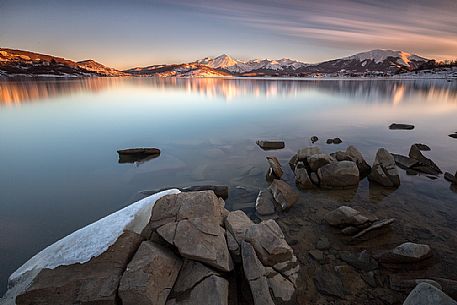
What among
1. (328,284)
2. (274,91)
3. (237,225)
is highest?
(274,91)

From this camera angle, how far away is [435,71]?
17262 centimetres

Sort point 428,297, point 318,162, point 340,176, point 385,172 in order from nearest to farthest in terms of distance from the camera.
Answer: point 428,297
point 340,176
point 385,172
point 318,162

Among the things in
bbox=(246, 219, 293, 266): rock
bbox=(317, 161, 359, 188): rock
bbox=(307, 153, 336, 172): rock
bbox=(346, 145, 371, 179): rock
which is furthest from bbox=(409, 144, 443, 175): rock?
bbox=(246, 219, 293, 266): rock

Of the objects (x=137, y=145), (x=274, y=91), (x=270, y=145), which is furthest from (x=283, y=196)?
(x=274, y=91)

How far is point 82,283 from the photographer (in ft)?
15.2

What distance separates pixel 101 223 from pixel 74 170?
9.00 m

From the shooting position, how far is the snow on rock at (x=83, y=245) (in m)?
5.11

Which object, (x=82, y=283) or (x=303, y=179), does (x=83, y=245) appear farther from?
(x=303, y=179)

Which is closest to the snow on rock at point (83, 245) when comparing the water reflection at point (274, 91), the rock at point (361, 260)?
the rock at point (361, 260)

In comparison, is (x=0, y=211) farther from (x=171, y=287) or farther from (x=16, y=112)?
(x=16, y=112)

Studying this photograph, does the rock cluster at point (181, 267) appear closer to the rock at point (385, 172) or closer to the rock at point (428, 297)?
the rock at point (428, 297)

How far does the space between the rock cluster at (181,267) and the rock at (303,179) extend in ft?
16.2

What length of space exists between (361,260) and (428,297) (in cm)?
246

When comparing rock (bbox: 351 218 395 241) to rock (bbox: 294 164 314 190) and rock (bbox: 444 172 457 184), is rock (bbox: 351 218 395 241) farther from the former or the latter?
rock (bbox: 444 172 457 184)
